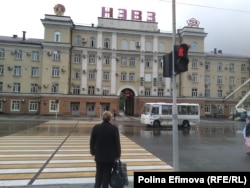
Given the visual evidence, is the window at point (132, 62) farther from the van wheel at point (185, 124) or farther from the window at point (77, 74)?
the van wheel at point (185, 124)

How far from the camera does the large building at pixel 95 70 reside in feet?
164

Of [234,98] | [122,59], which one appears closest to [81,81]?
[122,59]

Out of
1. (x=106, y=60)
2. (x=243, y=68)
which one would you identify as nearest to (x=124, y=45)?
(x=106, y=60)

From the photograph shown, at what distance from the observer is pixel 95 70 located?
52.6 m

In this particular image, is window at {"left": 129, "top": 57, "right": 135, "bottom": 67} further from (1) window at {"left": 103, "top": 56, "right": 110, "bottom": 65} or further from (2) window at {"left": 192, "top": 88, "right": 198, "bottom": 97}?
(2) window at {"left": 192, "top": 88, "right": 198, "bottom": 97}

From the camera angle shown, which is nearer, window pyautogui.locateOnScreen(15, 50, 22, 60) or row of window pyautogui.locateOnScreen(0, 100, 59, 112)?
row of window pyautogui.locateOnScreen(0, 100, 59, 112)

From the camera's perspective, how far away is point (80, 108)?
5016 centimetres

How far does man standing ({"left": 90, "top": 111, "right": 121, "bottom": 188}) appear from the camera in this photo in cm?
514

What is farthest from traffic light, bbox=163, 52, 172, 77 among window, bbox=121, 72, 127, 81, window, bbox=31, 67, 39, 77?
window, bbox=31, 67, 39, 77

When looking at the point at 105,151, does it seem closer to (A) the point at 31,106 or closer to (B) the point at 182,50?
(B) the point at 182,50

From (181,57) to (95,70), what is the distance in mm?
46281

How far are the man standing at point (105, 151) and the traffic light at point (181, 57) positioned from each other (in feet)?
9.10

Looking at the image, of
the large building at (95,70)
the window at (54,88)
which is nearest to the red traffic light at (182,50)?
the large building at (95,70)

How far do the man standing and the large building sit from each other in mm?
43831
